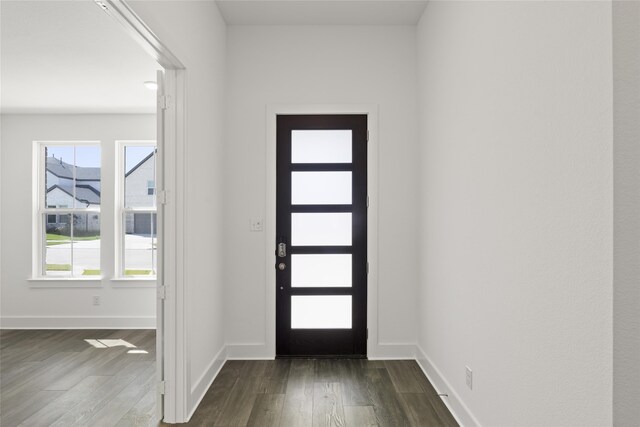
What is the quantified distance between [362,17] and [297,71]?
73 cm

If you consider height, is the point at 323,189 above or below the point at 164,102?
below

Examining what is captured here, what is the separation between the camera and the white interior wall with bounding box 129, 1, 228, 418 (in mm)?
2422

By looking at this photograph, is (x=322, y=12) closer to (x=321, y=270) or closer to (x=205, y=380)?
(x=321, y=270)

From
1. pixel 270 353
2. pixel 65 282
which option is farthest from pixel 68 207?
pixel 270 353

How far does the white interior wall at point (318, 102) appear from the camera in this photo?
11.5 feet

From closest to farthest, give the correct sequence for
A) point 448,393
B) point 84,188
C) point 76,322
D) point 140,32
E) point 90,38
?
point 140,32 → point 448,393 → point 90,38 → point 76,322 → point 84,188

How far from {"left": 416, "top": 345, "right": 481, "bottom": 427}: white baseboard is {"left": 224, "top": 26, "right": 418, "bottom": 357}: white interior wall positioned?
Answer: 0.32 meters

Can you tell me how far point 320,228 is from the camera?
3600mm

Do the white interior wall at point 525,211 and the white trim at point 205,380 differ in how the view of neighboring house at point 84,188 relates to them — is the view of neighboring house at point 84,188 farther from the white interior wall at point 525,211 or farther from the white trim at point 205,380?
the white interior wall at point 525,211

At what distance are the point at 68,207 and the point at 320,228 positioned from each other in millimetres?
3754

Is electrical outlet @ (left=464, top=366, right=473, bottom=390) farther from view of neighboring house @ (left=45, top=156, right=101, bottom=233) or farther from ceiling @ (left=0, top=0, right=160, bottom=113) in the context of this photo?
view of neighboring house @ (left=45, top=156, right=101, bottom=233)

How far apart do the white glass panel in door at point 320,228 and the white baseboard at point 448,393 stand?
3.92ft

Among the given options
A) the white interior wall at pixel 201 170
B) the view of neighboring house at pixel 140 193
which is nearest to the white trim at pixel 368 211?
the white interior wall at pixel 201 170
